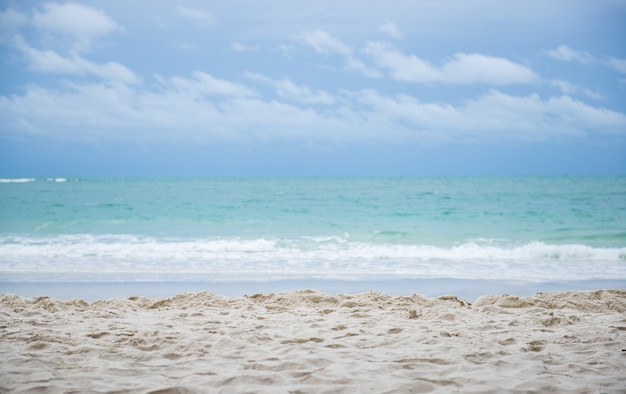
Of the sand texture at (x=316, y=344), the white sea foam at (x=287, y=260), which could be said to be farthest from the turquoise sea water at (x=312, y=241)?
the sand texture at (x=316, y=344)

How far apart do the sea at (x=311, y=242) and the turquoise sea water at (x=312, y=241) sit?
0.04 meters

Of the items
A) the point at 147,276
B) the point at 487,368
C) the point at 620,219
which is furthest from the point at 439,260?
the point at 620,219

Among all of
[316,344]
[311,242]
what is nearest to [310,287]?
[316,344]

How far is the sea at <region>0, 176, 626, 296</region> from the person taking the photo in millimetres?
10508

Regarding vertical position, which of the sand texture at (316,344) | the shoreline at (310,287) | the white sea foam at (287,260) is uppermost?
the white sea foam at (287,260)

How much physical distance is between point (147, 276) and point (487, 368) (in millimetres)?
7819

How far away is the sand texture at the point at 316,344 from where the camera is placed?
3611 millimetres

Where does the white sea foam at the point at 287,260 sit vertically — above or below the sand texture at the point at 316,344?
above

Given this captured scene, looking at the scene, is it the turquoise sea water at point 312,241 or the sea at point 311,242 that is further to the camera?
the turquoise sea water at point 312,241

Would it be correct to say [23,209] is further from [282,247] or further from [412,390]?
[412,390]

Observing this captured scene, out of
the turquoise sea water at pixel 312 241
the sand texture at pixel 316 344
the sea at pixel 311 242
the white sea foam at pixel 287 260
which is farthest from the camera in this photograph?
the turquoise sea water at pixel 312 241

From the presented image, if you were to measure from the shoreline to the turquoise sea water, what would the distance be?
1.61ft

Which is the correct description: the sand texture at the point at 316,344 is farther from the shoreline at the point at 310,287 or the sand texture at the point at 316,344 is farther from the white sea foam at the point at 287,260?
the white sea foam at the point at 287,260

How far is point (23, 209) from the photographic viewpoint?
89.9ft
